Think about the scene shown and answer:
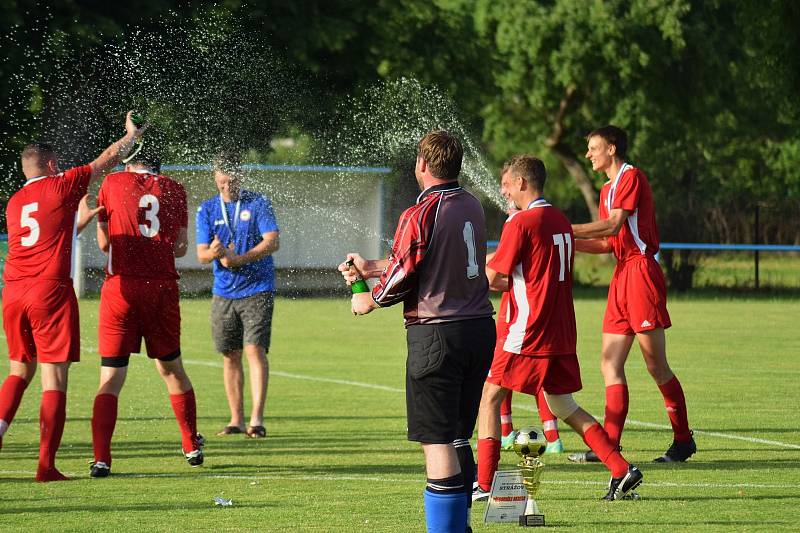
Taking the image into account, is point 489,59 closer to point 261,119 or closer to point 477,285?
point 261,119

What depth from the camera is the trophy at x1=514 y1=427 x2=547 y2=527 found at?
6902 millimetres

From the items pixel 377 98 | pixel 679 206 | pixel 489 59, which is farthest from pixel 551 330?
pixel 679 206

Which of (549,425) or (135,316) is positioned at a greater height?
(135,316)

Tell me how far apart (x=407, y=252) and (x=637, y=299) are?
3434 mm

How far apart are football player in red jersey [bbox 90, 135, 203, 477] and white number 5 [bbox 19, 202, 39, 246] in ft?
1.74

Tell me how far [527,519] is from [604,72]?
1326 inches

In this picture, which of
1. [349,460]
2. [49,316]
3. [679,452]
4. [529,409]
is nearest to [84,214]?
[49,316]

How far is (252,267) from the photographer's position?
11.1 m

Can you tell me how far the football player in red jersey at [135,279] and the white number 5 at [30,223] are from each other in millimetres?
→ 531

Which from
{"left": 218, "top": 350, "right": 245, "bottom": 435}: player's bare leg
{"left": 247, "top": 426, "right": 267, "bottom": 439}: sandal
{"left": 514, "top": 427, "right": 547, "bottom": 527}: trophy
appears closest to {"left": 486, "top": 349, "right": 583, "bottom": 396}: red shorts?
{"left": 514, "top": 427, "right": 547, "bottom": 527}: trophy

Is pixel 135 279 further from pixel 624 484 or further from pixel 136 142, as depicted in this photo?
pixel 624 484

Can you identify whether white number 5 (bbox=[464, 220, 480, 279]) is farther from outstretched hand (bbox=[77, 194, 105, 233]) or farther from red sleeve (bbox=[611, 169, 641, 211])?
outstretched hand (bbox=[77, 194, 105, 233])

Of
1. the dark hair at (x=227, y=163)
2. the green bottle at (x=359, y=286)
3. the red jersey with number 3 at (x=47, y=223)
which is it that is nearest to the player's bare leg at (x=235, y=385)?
the dark hair at (x=227, y=163)

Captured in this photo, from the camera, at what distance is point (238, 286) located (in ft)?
36.3
